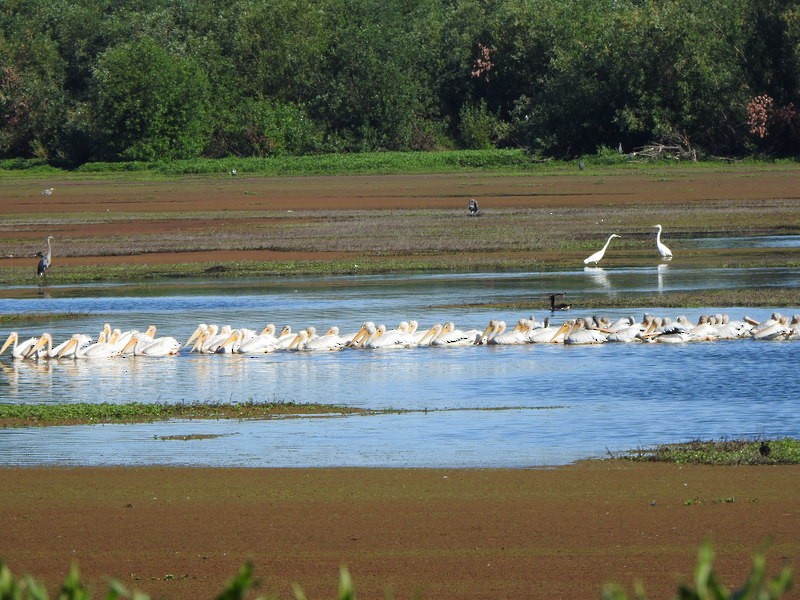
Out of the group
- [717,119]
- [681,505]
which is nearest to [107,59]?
[717,119]

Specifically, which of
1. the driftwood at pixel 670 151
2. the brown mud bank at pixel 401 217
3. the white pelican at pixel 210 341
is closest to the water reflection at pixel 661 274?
the brown mud bank at pixel 401 217

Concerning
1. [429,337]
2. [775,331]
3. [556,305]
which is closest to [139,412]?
[429,337]

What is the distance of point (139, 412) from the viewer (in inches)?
516

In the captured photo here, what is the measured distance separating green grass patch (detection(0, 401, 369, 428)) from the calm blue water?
34 centimetres

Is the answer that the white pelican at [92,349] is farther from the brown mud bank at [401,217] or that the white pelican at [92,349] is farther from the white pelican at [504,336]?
the brown mud bank at [401,217]

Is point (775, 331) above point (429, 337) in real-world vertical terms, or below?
above

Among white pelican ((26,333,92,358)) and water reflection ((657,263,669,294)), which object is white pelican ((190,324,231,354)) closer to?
white pelican ((26,333,92,358))

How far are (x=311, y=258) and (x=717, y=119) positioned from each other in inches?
1207

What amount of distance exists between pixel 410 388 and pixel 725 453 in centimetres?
540

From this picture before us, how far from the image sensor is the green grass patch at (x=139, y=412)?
12836mm

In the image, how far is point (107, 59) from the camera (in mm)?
64625

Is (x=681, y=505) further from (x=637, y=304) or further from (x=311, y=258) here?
(x=311, y=258)

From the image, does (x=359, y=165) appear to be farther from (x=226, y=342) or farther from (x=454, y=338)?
(x=226, y=342)

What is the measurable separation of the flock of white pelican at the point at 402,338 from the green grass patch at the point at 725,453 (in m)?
7.03
